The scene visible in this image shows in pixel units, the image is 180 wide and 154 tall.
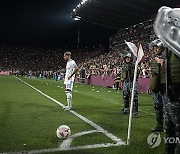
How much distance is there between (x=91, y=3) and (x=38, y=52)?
128 feet

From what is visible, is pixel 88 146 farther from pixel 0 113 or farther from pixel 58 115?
pixel 0 113

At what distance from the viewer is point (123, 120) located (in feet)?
26.2

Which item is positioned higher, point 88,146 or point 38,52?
point 38,52

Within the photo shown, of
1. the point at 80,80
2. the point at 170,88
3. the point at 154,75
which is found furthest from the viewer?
the point at 80,80

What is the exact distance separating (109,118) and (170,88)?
4.79m

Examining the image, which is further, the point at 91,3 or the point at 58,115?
the point at 91,3

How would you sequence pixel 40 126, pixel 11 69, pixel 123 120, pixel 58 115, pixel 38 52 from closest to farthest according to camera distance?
pixel 40 126 < pixel 123 120 < pixel 58 115 < pixel 11 69 < pixel 38 52

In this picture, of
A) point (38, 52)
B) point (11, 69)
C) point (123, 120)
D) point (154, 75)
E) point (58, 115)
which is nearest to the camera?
point (154, 75)

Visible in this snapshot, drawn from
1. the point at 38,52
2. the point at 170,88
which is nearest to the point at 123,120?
the point at 170,88

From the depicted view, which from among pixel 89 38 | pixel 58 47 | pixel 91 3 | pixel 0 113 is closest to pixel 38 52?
pixel 58 47

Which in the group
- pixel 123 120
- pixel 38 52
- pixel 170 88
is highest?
pixel 38 52

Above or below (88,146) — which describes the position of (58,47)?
above

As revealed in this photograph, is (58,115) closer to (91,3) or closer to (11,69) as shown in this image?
(91,3)

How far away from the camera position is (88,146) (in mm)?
5125
